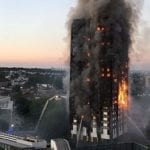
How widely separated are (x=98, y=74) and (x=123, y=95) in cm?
583

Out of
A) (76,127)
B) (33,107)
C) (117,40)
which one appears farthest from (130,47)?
(33,107)

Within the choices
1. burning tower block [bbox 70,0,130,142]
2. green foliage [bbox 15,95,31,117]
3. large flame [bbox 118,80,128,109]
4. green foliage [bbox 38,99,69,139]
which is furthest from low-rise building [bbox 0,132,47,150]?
green foliage [bbox 15,95,31,117]

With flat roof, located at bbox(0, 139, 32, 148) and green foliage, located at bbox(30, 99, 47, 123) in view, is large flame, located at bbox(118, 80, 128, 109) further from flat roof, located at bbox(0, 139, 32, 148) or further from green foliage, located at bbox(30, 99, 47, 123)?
green foliage, located at bbox(30, 99, 47, 123)

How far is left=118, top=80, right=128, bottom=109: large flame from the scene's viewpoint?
72.3 m

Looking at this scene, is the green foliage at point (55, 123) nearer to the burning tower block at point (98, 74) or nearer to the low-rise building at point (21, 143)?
the burning tower block at point (98, 74)

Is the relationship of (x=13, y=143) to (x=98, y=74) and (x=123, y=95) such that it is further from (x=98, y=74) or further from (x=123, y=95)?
(x=123, y=95)

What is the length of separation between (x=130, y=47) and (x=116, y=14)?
241 inches

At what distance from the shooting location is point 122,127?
73.8 metres

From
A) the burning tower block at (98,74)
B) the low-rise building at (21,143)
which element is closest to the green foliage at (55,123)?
the burning tower block at (98,74)

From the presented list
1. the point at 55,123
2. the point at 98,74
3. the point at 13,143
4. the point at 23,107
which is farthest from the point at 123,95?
the point at 23,107

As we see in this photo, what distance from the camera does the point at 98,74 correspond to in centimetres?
7038

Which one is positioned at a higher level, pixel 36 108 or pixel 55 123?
pixel 36 108

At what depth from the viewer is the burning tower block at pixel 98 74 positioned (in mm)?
69938

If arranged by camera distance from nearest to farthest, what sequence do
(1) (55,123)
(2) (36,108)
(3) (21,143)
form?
(3) (21,143) < (1) (55,123) < (2) (36,108)
